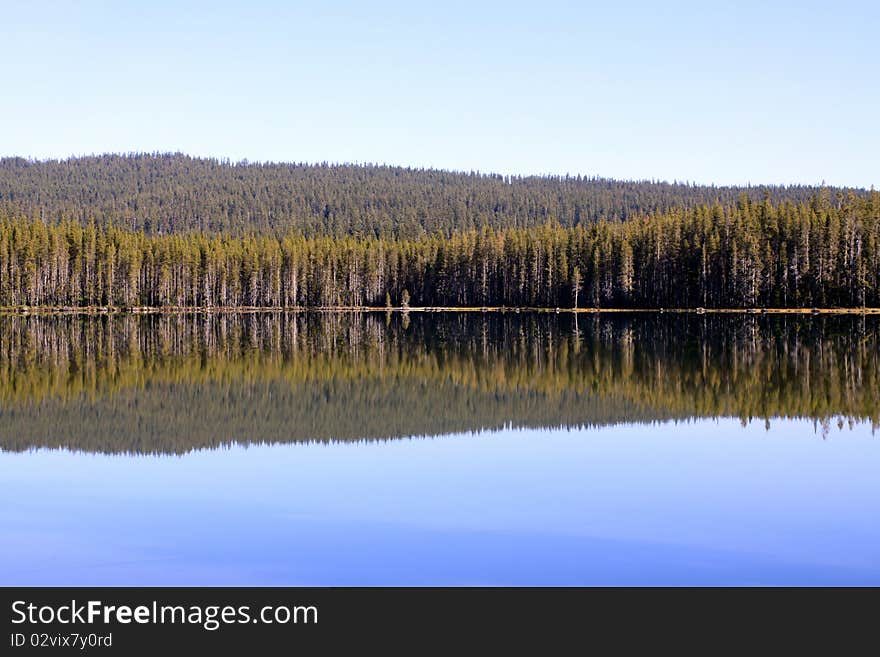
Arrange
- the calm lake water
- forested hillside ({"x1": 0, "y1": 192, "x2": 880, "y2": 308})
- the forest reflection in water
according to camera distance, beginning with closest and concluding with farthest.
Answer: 1. the calm lake water
2. the forest reflection in water
3. forested hillside ({"x1": 0, "y1": 192, "x2": 880, "y2": 308})

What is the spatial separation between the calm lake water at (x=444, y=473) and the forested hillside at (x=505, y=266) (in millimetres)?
65279

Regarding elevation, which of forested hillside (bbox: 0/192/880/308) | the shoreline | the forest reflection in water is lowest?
the shoreline

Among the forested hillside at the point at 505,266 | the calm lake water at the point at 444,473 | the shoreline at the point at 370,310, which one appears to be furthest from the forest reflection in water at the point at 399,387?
the forested hillside at the point at 505,266

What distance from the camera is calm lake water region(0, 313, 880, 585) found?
12539 millimetres

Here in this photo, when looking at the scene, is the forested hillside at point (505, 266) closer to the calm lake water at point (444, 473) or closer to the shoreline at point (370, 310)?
the shoreline at point (370, 310)

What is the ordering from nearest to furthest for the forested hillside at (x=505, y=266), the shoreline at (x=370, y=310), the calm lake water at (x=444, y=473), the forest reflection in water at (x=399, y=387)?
the calm lake water at (x=444, y=473) < the forest reflection in water at (x=399, y=387) < the shoreline at (x=370, y=310) < the forested hillside at (x=505, y=266)

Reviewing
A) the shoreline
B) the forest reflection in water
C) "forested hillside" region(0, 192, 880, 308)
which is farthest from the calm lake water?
"forested hillside" region(0, 192, 880, 308)

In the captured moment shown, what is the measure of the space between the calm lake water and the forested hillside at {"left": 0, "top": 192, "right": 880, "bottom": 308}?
65.3 meters

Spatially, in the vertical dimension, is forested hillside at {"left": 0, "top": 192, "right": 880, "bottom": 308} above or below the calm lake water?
above

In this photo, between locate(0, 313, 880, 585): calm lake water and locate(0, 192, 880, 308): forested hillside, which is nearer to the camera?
locate(0, 313, 880, 585): calm lake water

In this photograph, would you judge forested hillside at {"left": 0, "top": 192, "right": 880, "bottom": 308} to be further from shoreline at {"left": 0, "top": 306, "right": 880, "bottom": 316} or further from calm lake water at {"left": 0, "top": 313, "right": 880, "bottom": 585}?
calm lake water at {"left": 0, "top": 313, "right": 880, "bottom": 585}

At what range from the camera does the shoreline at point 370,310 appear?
100 metres

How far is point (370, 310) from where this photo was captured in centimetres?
13550

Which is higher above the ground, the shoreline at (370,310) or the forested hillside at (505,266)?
the forested hillside at (505,266)
